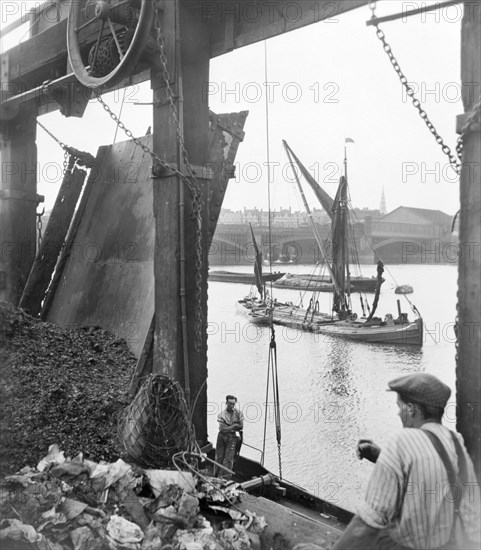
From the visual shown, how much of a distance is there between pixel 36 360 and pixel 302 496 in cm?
320

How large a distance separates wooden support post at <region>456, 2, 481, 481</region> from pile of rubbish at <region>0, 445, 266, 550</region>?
153cm

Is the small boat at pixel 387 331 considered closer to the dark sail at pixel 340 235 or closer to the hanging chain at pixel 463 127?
the dark sail at pixel 340 235

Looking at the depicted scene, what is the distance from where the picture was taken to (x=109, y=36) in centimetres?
525

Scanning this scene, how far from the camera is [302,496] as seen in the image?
5.27 meters

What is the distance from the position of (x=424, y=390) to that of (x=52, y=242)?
24.2ft

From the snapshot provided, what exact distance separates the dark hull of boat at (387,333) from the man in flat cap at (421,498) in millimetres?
29078

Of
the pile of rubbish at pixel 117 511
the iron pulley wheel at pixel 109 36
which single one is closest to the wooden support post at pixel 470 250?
the pile of rubbish at pixel 117 511

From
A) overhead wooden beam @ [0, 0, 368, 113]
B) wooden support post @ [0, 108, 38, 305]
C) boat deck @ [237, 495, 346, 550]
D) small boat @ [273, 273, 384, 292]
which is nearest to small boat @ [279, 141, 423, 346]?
small boat @ [273, 273, 384, 292]

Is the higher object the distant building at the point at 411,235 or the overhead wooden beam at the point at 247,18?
the distant building at the point at 411,235

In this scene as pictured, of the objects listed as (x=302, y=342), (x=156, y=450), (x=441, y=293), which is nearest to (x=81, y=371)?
(x=156, y=450)

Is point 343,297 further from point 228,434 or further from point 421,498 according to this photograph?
point 421,498

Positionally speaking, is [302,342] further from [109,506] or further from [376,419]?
[109,506]

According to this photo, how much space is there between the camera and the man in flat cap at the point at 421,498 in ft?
7.97

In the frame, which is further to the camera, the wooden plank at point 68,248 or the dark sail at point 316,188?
the dark sail at point 316,188
